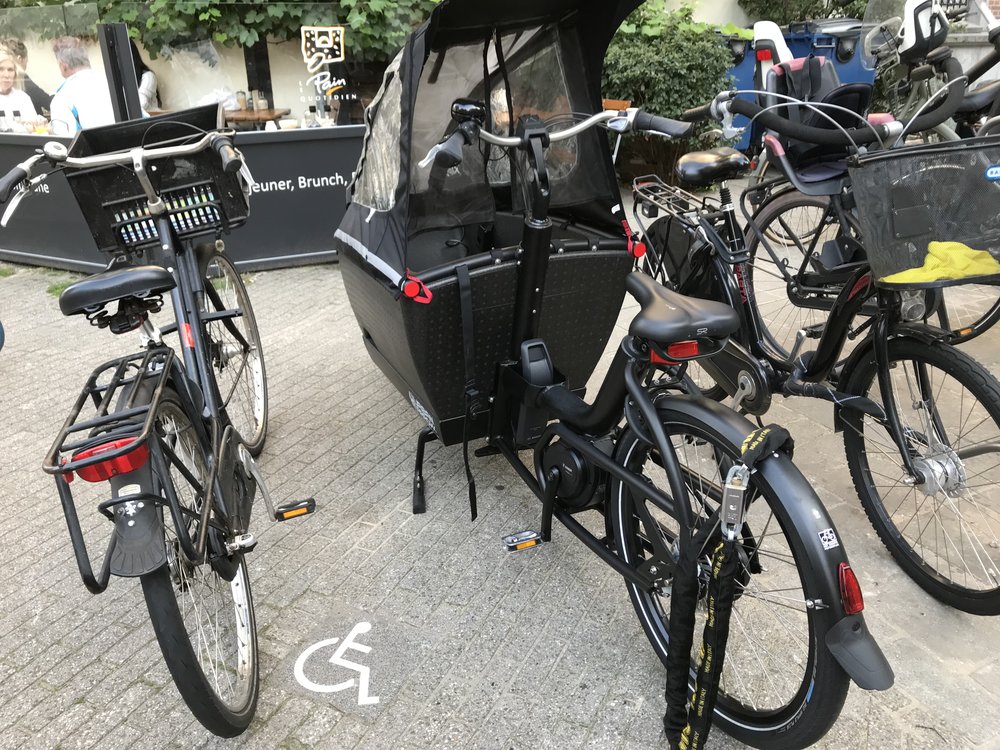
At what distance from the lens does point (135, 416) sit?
2.02 metres

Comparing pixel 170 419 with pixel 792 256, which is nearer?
pixel 170 419

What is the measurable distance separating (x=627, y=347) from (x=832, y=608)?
0.90 meters

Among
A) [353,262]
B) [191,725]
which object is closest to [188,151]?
[353,262]

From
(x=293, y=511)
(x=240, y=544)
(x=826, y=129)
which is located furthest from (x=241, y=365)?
(x=826, y=129)

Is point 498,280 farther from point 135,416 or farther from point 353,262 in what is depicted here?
point 135,416

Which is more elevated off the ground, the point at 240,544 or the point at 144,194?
the point at 144,194

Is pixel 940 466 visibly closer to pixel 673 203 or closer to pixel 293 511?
pixel 673 203

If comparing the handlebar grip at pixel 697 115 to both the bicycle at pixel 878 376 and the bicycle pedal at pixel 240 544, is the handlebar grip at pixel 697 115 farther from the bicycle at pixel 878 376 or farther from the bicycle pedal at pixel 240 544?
the bicycle pedal at pixel 240 544

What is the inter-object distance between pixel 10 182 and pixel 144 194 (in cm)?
46

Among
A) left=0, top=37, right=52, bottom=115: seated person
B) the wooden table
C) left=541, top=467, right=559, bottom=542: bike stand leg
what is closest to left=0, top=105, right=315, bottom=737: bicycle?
left=541, top=467, right=559, bottom=542: bike stand leg

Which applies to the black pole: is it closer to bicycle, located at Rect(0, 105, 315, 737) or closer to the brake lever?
bicycle, located at Rect(0, 105, 315, 737)

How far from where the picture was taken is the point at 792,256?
430cm

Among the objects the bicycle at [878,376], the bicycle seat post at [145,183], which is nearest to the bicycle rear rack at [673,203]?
the bicycle at [878,376]

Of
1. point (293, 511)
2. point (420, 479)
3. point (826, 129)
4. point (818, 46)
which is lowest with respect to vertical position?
point (420, 479)
